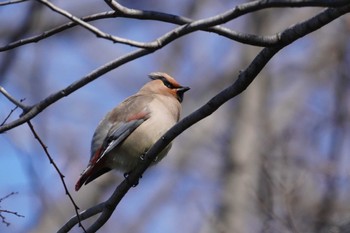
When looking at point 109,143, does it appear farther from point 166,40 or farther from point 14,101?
point 166,40

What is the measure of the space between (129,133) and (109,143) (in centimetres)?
16

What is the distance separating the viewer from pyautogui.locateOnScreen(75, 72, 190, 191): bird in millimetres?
5691

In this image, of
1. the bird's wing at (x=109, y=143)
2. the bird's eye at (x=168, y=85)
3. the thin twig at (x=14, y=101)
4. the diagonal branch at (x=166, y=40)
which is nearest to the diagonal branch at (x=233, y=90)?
the diagonal branch at (x=166, y=40)

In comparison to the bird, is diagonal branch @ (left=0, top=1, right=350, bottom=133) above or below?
above

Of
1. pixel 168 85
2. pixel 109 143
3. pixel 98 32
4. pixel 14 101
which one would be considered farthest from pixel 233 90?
pixel 168 85

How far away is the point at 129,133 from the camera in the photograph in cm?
581

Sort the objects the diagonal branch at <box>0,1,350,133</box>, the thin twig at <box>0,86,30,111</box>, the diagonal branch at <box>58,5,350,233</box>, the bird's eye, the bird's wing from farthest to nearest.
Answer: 1. the bird's eye
2. the bird's wing
3. the thin twig at <box>0,86,30,111</box>
4. the diagonal branch at <box>58,5,350,233</box>
5. the diagonal branch at <box>0,1,350,133</box>

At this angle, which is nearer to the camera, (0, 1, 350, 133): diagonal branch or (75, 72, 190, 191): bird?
(0, 1, 350, 133): diagonal branch

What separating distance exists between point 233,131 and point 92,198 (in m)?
2.50

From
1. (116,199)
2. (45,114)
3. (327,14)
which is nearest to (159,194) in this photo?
(45,114)

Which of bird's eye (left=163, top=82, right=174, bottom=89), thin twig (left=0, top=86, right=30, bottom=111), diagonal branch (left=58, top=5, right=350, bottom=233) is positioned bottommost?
diagonal branch (left=58, top=5, right=350, bottom=233)

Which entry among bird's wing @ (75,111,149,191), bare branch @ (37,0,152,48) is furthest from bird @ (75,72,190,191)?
bare branch @ (37,0,152,48)

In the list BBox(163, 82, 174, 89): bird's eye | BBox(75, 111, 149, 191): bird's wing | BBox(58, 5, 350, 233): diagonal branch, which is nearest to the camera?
BBox(58, 5, 350, 233): diagonal branch

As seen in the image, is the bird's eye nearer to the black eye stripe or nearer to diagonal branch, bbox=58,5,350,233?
the black eye stripe
